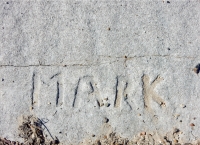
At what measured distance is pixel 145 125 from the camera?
2.27 metres

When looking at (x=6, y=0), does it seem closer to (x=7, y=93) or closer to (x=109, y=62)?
(x=7, y=93)

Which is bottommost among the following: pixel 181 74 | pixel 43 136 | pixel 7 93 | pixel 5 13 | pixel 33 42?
pixel 43 136

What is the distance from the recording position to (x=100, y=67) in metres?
2.29

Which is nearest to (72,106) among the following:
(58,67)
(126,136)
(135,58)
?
(58,67)

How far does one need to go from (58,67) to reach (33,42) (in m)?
0.31

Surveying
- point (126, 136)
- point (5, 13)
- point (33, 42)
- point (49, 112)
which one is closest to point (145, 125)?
point (126, 136)

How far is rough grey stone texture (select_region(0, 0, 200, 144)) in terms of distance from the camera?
7.43ft

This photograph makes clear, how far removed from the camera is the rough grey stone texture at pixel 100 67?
2.26 metres

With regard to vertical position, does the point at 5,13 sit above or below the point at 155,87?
above

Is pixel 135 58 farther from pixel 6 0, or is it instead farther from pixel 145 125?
pixel 6 0

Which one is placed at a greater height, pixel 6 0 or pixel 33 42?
pixel 6 0

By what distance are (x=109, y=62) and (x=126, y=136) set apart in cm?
64

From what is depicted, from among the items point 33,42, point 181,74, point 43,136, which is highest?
point 33,42

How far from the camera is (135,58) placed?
89.6 inches
